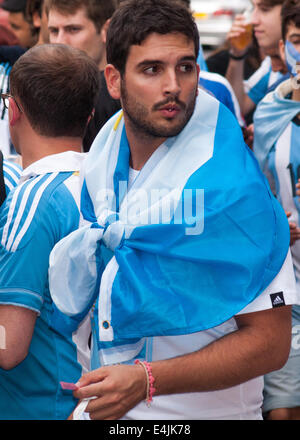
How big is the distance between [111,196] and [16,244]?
43cm

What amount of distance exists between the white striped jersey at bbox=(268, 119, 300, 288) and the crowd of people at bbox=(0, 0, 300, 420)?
1.34 m

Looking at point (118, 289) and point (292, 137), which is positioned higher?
point (292, 137)

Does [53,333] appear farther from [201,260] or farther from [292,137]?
[292,137]

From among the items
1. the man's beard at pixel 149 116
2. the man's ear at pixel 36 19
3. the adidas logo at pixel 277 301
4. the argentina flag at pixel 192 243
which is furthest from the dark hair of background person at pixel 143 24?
the man's ear at pixel 36 19

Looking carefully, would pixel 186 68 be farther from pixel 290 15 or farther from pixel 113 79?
pixel 290 15

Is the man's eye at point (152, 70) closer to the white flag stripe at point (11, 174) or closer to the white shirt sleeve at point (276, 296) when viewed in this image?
the white shirt sleeve at point (276, 296)

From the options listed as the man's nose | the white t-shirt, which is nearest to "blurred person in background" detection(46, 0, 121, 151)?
the man's nose

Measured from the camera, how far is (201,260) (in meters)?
2.24

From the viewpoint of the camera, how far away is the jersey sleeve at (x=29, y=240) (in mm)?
2688

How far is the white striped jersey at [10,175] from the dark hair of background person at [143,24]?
799mm

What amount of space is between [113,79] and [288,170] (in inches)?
65.8

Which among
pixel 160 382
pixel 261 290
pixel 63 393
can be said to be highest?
pixel 261 290

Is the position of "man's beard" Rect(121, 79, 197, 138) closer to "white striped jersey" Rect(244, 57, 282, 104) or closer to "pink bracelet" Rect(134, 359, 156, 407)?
"pink bracelet" Rect(134, 359, 156, 407)
